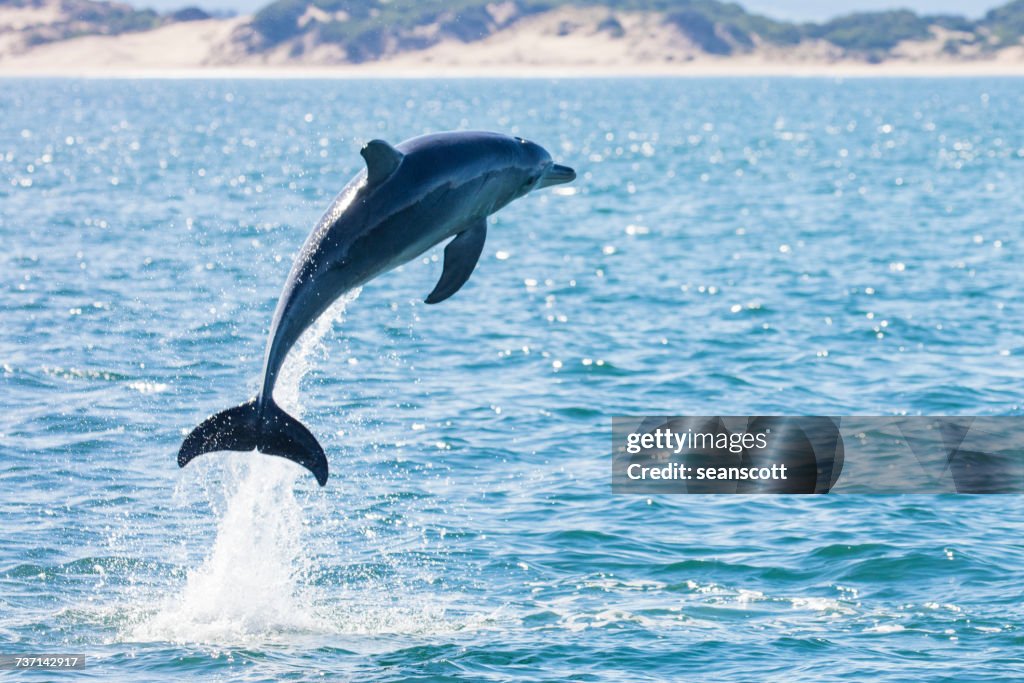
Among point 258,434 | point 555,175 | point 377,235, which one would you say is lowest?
point 258,434

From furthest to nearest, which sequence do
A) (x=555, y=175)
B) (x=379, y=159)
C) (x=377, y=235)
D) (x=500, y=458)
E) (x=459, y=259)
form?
(x=500, y=458), (x=555, y=175), (x=459, y=259), (x=377, y=235), (x=379, y=159)

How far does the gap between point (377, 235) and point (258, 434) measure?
6.96 ft

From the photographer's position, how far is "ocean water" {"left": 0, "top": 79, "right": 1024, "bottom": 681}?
57.9ft

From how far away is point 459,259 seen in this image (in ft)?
43.9

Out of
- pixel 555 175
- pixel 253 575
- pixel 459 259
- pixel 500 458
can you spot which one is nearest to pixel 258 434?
pixel 459 259

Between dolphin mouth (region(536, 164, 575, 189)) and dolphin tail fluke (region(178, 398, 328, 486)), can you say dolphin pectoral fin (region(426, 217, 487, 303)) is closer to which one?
dolphin mouth (region(536, 164, 575, 189))

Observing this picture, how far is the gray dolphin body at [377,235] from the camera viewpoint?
41.2 feet

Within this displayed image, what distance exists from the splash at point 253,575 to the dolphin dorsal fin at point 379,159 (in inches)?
138

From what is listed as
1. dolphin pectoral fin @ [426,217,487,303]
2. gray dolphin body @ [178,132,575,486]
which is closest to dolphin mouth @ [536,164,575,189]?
gray dolphin body @ [178,132,575,486]

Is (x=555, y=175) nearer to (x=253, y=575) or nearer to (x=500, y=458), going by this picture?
(x=253, y=575)

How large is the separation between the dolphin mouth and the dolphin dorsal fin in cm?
193

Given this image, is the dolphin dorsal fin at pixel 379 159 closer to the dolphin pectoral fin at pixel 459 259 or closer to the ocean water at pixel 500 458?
the dolphin pectoral fin at pixel 459 259

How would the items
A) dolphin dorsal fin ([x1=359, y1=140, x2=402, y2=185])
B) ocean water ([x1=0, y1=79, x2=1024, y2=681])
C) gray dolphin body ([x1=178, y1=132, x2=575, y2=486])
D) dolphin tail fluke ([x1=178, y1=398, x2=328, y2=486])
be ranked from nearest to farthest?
dolphin dorsal fin ([x1=359, y1=140, x2=402, y2=185])
gray dolphin body ([x1=178, y1=132, x2=575, y2=486])
dolphin tail fluke ([x1=178, y1=398, x2=328, y2=486])
ocean water ([x1=0, y1=79, x2=1024, y2=681])

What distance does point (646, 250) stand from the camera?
4794 cm
